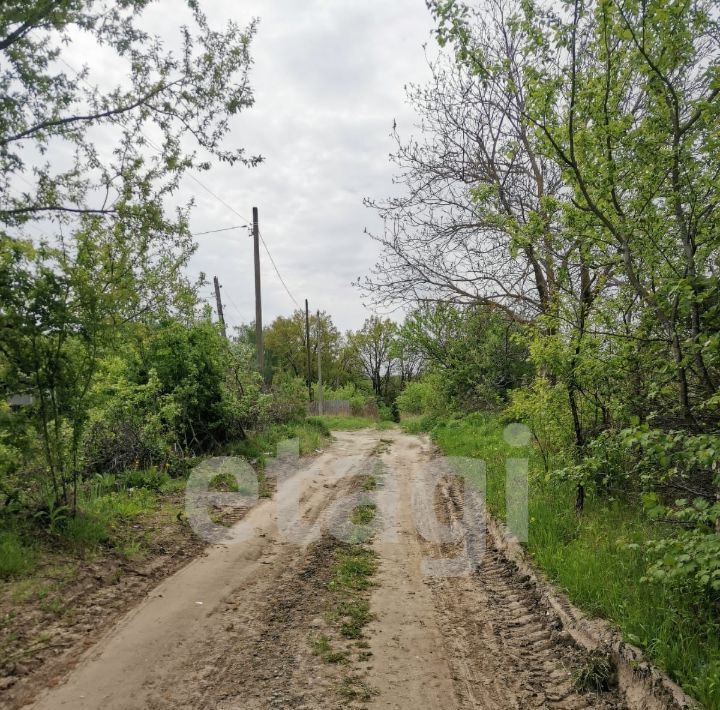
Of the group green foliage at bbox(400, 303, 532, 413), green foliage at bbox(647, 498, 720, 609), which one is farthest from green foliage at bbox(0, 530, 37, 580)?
green foliage at bbox(400, 303, 532, 413)

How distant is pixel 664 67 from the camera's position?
388cm

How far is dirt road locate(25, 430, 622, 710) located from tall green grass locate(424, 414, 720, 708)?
1.31 feet

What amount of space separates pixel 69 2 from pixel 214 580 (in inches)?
254

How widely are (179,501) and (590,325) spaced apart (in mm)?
6342

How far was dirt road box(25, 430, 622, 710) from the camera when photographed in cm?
315

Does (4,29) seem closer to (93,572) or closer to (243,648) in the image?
(93,572)

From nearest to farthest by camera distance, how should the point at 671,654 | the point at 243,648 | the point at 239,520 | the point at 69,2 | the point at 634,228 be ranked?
1. the point at 671,654
2. the point at 243,648
3. the point at 634,228
4. the point at 69,2
5. the point at 239,520

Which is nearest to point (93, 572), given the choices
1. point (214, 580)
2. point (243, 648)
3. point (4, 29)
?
point (214, 580)

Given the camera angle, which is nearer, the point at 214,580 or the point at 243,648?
the point at 243,648

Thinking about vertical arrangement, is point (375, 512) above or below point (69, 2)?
below

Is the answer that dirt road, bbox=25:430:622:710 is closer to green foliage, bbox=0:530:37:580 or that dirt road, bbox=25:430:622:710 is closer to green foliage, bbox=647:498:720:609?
green foliage, bbox=647:498:720:609

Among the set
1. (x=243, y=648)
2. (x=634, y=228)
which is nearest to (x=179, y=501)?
(x=243, y=648)

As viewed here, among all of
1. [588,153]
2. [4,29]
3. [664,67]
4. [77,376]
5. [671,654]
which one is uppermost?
[4,29]

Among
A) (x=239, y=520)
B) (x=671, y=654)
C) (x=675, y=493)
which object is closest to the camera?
(x=671, y=654)
